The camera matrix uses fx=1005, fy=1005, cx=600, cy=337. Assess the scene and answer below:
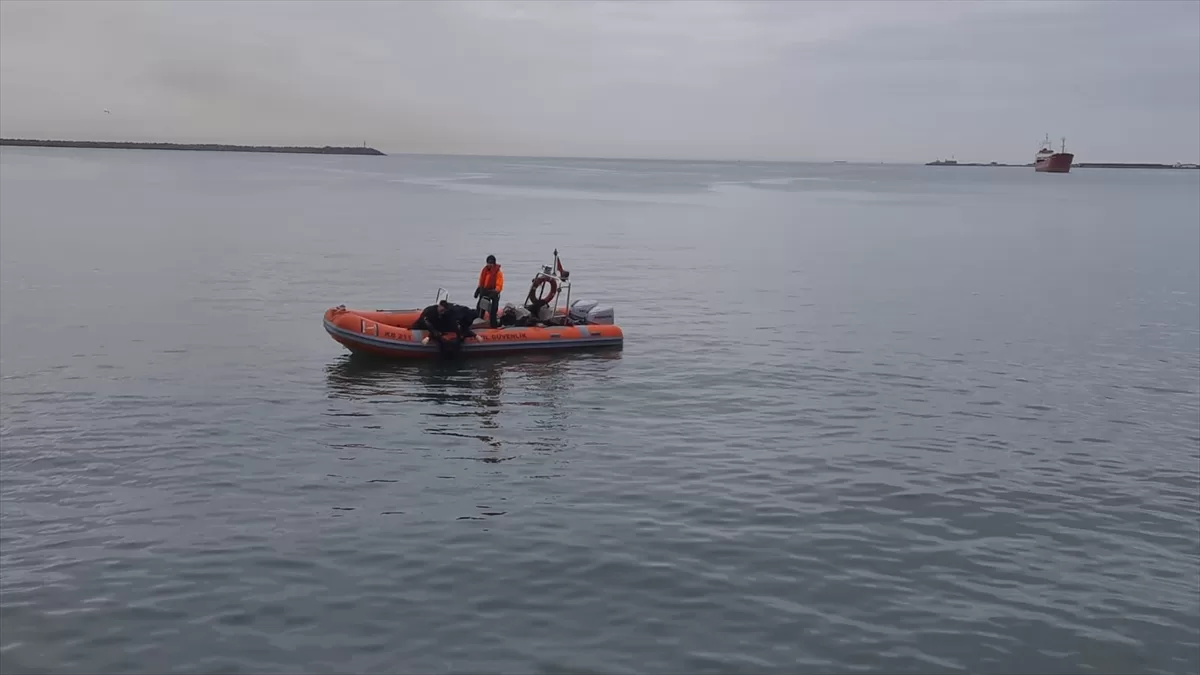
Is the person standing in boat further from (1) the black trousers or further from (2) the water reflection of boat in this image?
(2) the water reflection of boat

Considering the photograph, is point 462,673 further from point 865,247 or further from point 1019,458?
point 865,247

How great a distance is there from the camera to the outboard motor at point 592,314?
23486 mm

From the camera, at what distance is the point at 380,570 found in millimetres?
10719

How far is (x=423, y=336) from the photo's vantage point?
2077 cm

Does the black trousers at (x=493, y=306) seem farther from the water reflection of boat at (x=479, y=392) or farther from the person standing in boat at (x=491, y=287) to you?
the water reflection of boat at (x=479, y=392)

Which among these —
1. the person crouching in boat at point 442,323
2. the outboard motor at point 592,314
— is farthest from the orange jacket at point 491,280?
the outboard motor at point 592,314

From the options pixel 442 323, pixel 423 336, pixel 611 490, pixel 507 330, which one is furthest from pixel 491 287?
pixel 611 490

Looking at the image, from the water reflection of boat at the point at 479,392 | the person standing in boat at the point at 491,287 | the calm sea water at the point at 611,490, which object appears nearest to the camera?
the calm sea water at the point at 611,490

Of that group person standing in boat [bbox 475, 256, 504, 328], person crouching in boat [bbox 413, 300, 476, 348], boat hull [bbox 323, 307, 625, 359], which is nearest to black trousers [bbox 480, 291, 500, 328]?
person standing in boat [bbox 475, 256, 504, 328]

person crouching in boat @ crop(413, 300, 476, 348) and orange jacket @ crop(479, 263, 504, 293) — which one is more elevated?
orange jacket @ crop(479, 263, 504, 293)

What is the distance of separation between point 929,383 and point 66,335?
716 inches

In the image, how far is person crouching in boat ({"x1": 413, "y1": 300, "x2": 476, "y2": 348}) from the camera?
20.7 m

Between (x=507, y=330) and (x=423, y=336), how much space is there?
1950 mm

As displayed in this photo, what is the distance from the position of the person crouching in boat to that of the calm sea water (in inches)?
25.4
